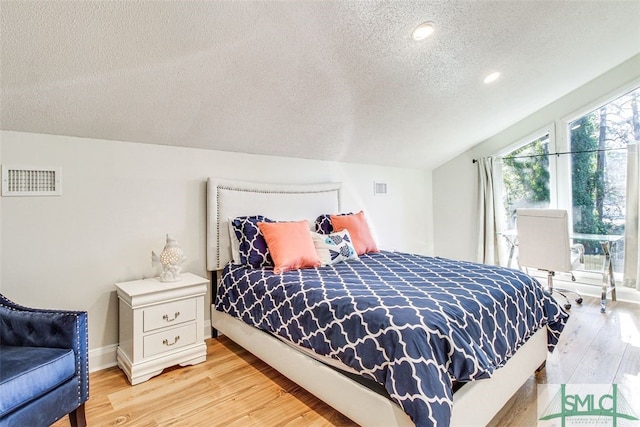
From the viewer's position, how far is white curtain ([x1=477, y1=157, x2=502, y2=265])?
4.53 metres

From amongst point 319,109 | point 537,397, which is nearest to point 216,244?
point 319,109

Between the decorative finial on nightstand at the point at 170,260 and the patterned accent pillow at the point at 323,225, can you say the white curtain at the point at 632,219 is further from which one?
the decorative finial on nightstand at the point at 170,260

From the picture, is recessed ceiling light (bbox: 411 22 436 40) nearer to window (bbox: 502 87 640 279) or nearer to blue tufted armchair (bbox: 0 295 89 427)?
blue tufted armchair (bbox: 0 295 89 427)

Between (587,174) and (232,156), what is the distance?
4.09 metres

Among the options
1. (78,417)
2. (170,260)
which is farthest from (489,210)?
(78,417)

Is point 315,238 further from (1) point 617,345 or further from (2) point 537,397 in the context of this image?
(1) point 617,345

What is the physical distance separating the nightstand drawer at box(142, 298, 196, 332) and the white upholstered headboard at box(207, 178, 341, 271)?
0.49 meters

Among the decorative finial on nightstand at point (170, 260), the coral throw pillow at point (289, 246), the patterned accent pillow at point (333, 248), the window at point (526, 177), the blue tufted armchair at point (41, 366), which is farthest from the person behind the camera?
the window at point (526, 177)

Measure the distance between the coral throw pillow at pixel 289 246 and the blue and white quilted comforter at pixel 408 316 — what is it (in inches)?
3.8

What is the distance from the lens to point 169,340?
7.41ft

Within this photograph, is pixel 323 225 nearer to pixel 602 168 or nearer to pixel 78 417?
pixel 78 417

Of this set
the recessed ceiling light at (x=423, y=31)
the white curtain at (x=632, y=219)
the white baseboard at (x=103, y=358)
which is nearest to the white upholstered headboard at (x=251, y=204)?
the white baseboard at (x=103, y=358)

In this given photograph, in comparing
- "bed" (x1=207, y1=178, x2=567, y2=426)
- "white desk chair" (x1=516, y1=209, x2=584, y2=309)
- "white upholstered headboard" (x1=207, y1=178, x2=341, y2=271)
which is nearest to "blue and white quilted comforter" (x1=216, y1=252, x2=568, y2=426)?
"bed" (x1=207, y1=178, x2=567, y2=426)

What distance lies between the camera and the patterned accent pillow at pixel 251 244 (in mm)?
2600
